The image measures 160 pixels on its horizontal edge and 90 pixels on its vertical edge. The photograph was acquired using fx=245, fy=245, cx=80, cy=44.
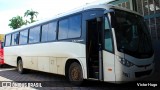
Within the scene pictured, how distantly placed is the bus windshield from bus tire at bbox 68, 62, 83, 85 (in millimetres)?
2149

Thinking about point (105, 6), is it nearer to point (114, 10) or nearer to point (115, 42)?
point (114, 10)

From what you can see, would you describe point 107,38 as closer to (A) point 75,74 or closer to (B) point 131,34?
(B) point 131,34

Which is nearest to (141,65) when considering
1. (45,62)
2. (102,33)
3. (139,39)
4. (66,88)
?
(139,39)

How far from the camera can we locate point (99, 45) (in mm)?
8242

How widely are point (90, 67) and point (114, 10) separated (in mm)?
2152

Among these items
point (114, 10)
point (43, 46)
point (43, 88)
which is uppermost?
point (114, 10)

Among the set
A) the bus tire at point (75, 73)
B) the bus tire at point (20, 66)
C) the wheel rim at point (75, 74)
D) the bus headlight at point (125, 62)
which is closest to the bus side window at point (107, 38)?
the bus headlight at point (125, 62)

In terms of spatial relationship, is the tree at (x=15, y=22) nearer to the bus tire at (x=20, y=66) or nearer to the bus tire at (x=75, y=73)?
the bus tire at (x=20, y=66)

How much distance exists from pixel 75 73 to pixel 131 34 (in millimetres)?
2719

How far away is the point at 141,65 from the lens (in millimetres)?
7957

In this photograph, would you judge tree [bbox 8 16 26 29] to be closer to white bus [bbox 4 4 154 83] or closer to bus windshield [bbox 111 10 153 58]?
white bus [bbox 4 4 154 83]

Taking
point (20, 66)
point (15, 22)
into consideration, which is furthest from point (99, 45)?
point (15, 22)

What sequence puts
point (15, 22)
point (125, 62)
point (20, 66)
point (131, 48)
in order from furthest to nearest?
point (15, 22) → point (20, 66) → point (131, 48) → point (125, 62)

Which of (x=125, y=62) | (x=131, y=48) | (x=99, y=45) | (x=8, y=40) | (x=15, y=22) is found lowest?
(x=125, y=62)
